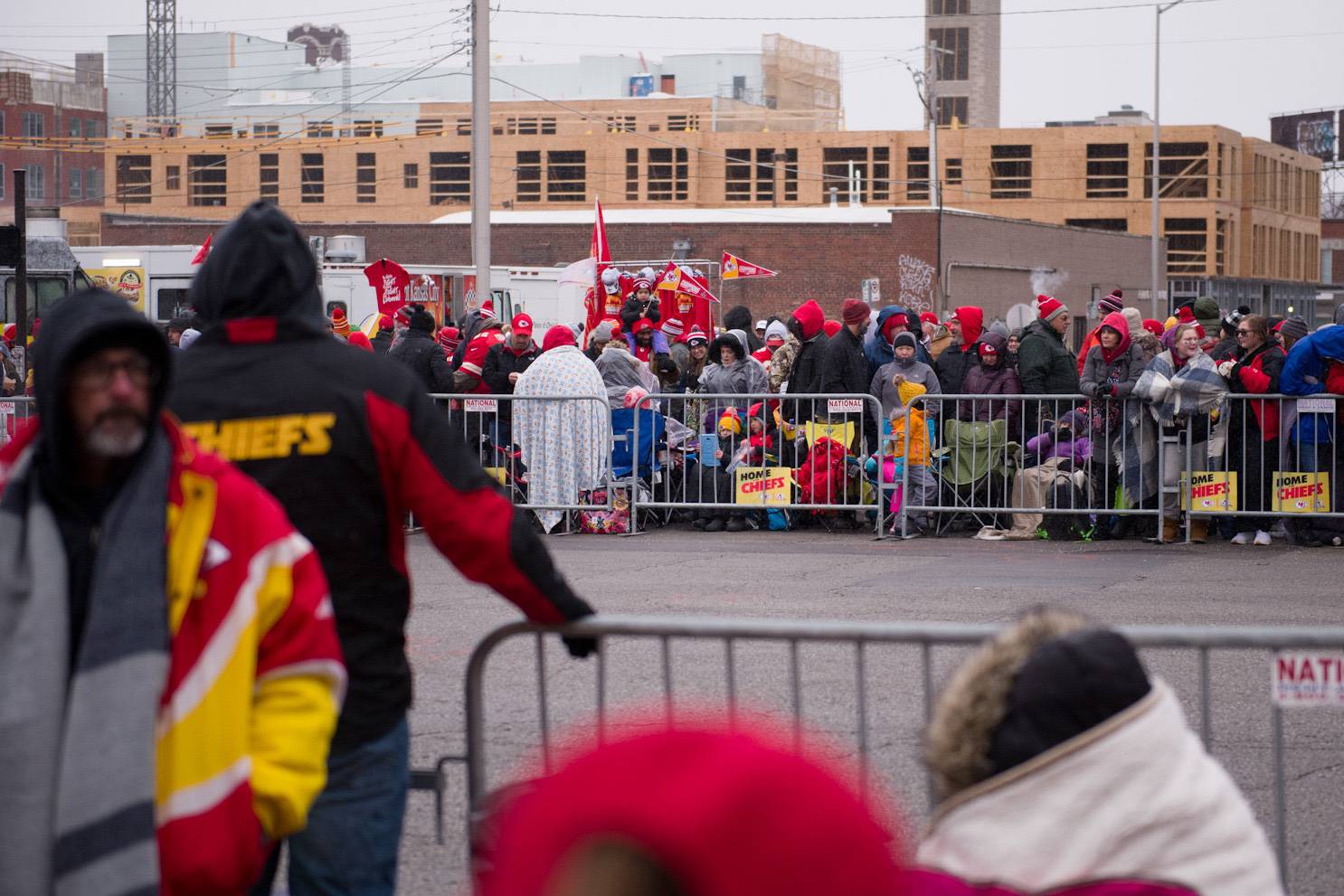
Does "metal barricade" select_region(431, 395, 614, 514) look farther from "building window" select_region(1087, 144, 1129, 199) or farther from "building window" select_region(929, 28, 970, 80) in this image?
"building window" select_region(929, 28, 970, 80)

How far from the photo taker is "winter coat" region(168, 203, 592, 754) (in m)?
3.49

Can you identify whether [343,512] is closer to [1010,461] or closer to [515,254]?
[1010,461]

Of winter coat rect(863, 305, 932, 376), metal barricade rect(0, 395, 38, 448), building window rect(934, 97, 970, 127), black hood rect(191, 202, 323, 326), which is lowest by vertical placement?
metal barricade rect(0, 395, 38, 448)

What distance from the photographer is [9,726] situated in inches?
102

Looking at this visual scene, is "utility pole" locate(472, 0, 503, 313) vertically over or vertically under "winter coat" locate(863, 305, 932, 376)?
over

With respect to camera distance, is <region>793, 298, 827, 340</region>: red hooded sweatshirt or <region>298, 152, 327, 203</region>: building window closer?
<region>793, 298, 827, 340</region>: red hooded sweatshirt

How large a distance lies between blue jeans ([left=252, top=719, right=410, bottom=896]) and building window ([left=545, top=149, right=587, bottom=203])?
9293cm

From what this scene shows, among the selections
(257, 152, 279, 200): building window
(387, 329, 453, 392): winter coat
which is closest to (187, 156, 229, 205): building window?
(257, 152, 279, 200): building window

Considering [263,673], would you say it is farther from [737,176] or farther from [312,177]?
[312,177]

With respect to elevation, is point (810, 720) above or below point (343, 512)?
below

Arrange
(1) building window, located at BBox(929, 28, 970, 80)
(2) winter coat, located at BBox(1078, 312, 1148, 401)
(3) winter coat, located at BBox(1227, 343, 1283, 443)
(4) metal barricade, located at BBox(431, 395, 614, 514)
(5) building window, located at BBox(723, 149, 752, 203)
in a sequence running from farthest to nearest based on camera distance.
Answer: (1) building window, located at BBox(929, 28, 970, 80) → (5) building window, located at BBox(723, 149, 752, 203) → (4) metal barricade, located at BBox(431, 395, 614, 514) → (2) winter coat, located at BBox(1078, 312, 1148, 401) → (3) winter coat, located at BBox(1227, 343, 1283, 443)

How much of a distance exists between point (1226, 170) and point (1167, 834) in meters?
92.1

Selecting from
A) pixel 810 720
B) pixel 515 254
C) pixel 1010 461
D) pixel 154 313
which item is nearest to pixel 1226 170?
pixel 515 254

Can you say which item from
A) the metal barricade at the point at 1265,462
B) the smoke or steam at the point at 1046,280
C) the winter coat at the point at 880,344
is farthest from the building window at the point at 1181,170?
the metal barricade at the point at 1265,462
